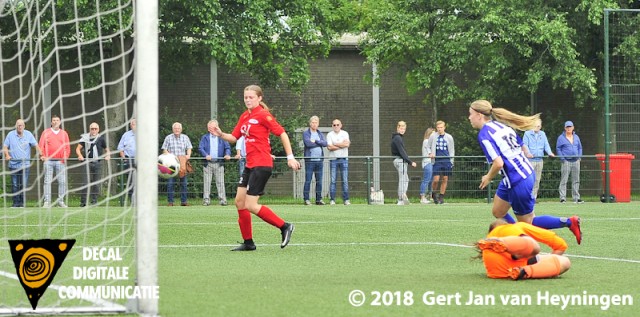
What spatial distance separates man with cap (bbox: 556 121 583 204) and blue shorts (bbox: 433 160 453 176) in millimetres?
2551

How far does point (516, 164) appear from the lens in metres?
10.5

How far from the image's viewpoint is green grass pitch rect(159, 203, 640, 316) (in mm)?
7145

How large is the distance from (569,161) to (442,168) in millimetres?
2964

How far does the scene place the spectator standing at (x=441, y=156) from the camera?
26422 millimetres

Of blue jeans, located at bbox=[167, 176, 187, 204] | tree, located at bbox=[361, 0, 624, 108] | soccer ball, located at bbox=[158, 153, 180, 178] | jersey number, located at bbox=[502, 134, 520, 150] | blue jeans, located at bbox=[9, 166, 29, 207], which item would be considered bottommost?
blue jeans, located at bbox=[167, 176, 187, 204]

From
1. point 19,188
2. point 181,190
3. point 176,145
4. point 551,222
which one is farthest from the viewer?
A: point 181,190

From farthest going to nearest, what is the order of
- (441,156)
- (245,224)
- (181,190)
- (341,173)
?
(441,156)
(341,173)
(181,190)
(245,224)

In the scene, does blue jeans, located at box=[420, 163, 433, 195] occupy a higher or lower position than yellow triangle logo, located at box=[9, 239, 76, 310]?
lower

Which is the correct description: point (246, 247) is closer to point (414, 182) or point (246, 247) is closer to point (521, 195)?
point (521, 195)

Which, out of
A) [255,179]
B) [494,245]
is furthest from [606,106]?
[494,245]

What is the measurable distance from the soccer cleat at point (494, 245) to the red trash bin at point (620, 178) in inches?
716

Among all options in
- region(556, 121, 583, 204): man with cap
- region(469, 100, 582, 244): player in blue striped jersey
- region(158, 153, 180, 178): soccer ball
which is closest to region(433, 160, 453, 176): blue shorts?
region(556, 121, 583, 204): man with cap

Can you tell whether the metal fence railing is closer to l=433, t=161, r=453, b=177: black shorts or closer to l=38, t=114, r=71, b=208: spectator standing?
l=433, t=161, r=453, b=177: black shorts

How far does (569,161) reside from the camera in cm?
2681
